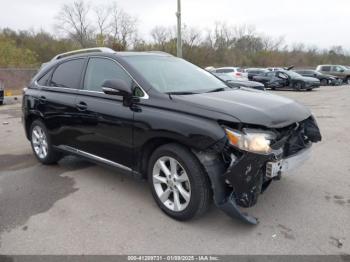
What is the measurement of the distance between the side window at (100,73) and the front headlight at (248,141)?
59.4 inches

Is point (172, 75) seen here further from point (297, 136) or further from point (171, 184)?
point (297, 136)

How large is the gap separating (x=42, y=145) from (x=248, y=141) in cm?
354

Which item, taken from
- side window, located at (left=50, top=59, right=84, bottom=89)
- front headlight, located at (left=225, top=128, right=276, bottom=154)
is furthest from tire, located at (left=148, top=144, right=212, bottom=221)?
side window, located at (left=50, top=59, right=84, bottom=89)

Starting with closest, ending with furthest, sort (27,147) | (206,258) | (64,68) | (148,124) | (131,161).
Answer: (206,258), (148,124), (131,161), (64,68), (27,147)

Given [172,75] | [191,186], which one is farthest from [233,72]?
[191,186]

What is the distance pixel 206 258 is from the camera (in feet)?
8.63

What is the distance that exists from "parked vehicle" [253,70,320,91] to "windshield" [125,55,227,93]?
18284mm

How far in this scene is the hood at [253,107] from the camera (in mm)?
2830

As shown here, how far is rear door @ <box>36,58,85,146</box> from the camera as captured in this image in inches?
166

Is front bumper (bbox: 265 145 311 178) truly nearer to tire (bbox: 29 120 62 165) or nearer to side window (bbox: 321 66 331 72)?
tire (bbox: 29 120 62 165)

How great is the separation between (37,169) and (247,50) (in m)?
61.1

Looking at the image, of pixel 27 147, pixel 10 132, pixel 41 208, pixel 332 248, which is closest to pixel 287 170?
pixel 332 248

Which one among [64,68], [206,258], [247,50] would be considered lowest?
[206,258]

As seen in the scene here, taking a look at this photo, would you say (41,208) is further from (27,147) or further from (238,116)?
(27,147)
